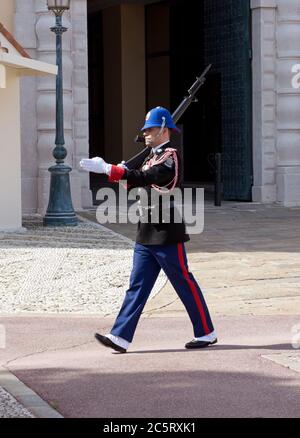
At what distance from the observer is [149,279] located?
26.1 ft

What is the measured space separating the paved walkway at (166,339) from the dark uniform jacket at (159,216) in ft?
2.84

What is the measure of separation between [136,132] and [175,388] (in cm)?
2358

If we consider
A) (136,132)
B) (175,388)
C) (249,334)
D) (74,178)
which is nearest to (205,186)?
(136,132)

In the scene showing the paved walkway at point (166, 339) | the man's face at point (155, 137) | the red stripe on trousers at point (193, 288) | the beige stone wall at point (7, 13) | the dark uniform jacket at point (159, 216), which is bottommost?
the paved walkway at point (166, 339)

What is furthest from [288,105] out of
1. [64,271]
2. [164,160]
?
[164,160]

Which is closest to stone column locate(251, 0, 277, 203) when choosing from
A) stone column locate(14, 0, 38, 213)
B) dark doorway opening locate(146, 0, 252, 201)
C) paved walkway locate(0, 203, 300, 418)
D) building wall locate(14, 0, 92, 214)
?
dark doorway opening locate(146, 0, 252, 201)

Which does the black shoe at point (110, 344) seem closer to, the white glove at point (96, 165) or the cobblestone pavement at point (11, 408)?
the white glove at point (96, 165)

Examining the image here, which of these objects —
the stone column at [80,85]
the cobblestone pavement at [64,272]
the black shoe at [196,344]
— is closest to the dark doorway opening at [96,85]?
the stone column at [80,85]

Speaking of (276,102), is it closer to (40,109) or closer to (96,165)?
(40,109)

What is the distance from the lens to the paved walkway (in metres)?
6.46

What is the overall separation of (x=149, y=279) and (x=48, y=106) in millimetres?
12011

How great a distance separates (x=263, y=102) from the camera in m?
21.1

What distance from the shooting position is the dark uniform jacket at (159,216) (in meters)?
7.77

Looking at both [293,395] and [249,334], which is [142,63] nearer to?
[249,334]
